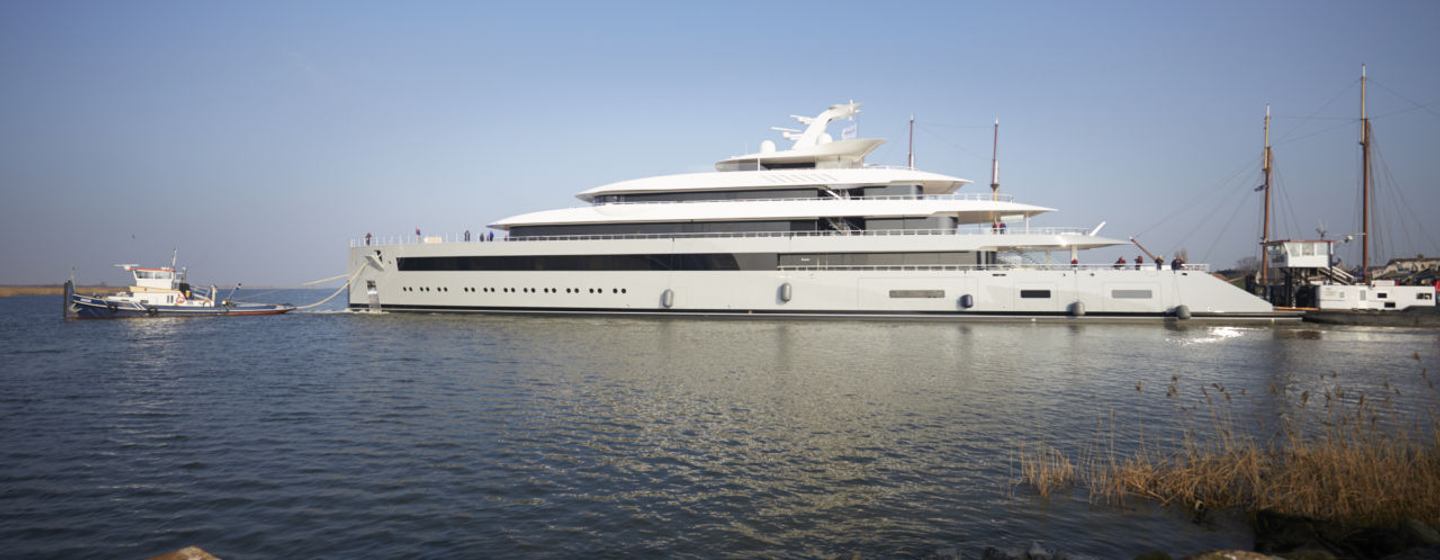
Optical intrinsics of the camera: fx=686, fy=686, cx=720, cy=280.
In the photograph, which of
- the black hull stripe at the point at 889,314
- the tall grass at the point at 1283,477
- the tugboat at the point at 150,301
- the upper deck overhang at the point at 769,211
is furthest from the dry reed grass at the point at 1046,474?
the tugboat at the point at 150,301

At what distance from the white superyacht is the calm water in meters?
7.03

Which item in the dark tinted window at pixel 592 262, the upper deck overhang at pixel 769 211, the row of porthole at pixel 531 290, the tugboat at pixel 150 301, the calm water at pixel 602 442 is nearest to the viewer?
the calm water at pixel 602 442

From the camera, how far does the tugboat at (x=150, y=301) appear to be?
33281mm

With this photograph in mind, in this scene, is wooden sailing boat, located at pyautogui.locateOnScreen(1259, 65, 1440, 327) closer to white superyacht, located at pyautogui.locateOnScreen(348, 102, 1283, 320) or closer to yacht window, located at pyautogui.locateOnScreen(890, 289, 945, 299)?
white superyacht, located at pyautogui.locateOnScreen(348, 102, 1283, 320)

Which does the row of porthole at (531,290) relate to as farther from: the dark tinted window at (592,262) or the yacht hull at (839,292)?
the dark tinted window at (592,262)

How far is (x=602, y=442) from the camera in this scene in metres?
9.36

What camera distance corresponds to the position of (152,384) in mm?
14297

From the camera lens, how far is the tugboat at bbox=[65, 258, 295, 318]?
109 feet

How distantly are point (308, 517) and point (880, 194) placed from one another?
87.9 feet

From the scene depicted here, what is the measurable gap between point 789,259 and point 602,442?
66.2ft

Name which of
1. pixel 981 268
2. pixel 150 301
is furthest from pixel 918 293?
pixel 150 301

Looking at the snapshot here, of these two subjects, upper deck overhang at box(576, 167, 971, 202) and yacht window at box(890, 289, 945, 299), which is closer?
yacht window at box(890, 289, 945, 299)

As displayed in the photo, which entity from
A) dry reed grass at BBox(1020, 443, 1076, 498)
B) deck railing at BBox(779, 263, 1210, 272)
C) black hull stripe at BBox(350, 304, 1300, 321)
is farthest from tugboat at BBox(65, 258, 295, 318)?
dry reed grass at BBox(1020, 443, 1076, 498)

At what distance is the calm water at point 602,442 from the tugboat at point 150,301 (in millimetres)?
15674
